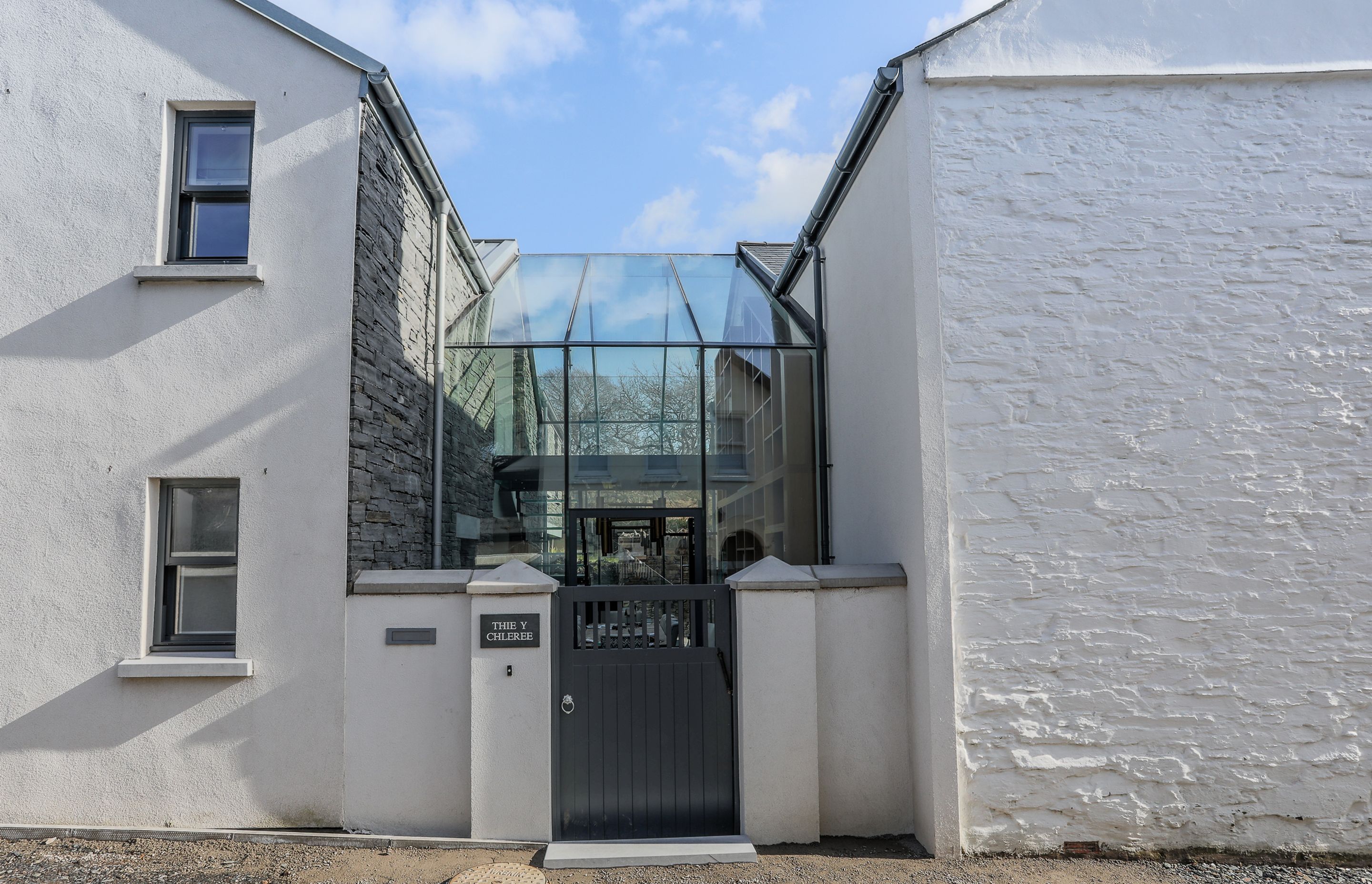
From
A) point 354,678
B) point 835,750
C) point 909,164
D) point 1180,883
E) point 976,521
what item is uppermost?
point 909,164

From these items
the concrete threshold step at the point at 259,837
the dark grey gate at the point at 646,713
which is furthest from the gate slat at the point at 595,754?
the concrete threshold step at the point at 259,837

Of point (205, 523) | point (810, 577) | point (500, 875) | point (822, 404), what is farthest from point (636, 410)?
point (500, 875)

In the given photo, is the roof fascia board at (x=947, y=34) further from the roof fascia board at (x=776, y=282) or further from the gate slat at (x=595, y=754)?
the gate slat at (x=595, y=754)

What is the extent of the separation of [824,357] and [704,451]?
1722 mm

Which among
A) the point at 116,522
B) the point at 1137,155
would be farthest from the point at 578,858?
the point at 1137,155

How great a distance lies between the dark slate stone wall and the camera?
6402 mm

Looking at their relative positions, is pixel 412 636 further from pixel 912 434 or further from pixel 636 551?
pixel 912 434

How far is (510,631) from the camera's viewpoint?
5973 millimetres

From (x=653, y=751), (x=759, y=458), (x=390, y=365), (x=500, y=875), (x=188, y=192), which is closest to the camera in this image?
(x=500, y=875)

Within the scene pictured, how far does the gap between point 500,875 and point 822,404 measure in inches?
220

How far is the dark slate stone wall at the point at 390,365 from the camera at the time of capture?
6.40 meters

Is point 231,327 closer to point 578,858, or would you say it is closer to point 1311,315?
point 578,858

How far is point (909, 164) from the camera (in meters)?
6.07

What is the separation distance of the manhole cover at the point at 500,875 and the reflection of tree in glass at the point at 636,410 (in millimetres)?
4080
